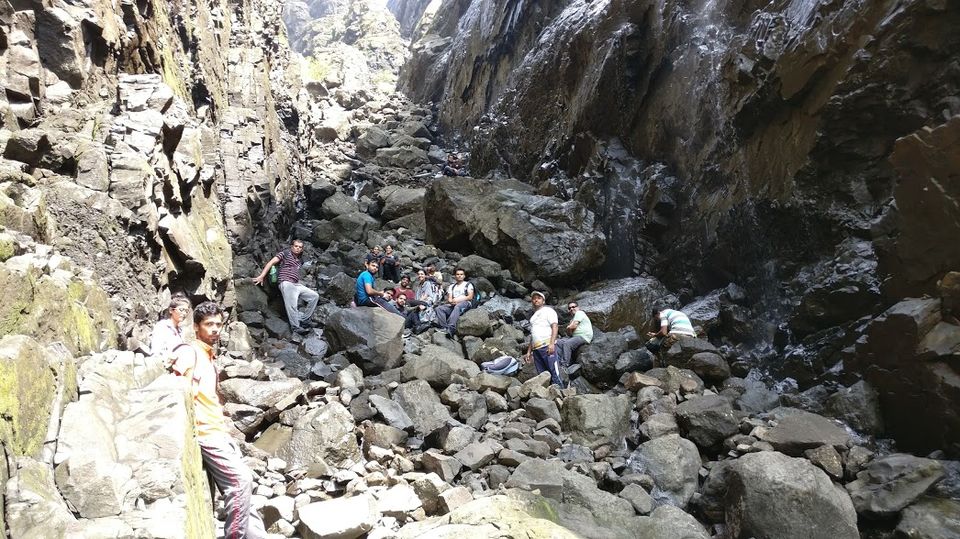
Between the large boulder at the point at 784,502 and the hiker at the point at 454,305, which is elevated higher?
the large boulder at the point at 784,502

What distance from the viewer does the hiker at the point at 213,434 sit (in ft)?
15.6

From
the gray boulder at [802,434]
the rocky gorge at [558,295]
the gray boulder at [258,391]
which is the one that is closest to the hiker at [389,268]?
the rocky gorge at [558,295]

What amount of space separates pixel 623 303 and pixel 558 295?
269 cm

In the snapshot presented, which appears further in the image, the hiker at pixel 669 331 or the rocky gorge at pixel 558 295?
the hiker at pixel 669 331

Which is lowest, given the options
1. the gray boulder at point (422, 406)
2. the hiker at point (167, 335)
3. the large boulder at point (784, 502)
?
the gray boulder at point (422, 406)

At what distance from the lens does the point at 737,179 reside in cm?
1323

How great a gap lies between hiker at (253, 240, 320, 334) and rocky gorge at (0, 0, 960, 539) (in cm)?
46

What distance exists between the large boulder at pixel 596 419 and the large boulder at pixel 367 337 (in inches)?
138

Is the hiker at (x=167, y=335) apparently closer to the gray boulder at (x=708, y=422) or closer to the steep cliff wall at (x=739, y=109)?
the gray boulder at (x=708, y=422)

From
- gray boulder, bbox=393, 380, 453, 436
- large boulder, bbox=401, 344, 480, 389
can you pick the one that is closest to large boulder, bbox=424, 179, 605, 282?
large boulder, bbox=401, 344, 480, 389

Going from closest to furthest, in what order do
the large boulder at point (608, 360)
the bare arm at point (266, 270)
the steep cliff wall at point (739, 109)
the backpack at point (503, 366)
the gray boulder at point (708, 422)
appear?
1. the gray boulder at point (708, 422)
2. the steep cliff wall at point (739, 109)
3. the backpack at point (503, 366)
4. the large boulder at point (608, 360)
5. the bare arm at point (266, 270)

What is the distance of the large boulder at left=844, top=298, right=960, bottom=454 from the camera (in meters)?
7.03

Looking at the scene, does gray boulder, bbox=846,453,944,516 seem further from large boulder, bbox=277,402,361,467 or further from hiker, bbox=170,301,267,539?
hiker, bbox=170,301,267,539

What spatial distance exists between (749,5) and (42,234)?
1467cm
